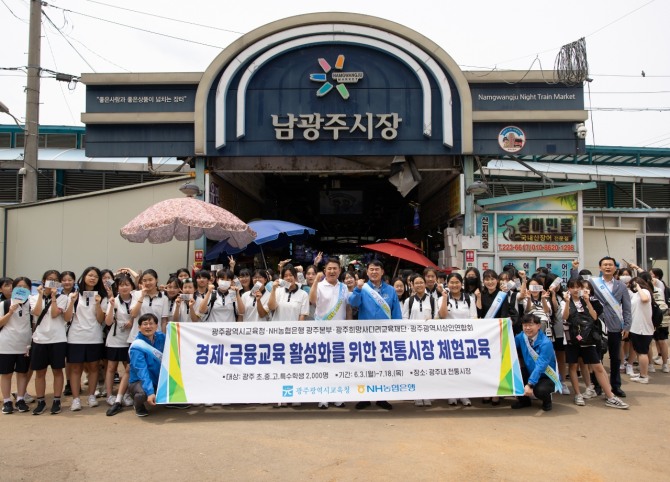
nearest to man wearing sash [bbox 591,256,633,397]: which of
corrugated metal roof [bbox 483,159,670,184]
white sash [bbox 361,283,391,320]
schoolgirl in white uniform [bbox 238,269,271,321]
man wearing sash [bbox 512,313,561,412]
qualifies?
man wearing sash [bbox 512,313,561,412]

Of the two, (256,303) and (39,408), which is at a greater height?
(256,303)

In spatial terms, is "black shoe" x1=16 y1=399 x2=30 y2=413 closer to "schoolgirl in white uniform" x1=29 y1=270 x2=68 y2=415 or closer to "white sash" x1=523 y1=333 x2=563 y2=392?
"schoolgirl in white uniform" x1=29 y1=270 x2=68 y2=415

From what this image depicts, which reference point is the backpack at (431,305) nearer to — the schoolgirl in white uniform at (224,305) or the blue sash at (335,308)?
the blue sash at (335,308)

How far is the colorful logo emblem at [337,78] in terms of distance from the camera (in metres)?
10.4

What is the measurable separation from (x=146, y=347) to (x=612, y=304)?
5.91m

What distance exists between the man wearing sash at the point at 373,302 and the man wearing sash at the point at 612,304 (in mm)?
2907

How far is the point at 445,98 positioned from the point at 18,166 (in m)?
13.4

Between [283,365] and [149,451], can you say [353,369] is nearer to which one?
[283,365]

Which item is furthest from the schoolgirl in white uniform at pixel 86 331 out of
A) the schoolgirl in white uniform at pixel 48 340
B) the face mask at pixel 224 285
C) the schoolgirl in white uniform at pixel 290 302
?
the schoolgirl in white uniform at pixel 290 302

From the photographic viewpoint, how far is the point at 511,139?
1065 centimetres

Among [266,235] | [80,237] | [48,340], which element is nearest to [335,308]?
[48,340]

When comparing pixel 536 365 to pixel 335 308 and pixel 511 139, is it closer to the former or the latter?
pixel 335 308

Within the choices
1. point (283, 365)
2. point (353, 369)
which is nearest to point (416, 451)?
point (353, 369)

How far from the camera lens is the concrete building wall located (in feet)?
35.6
